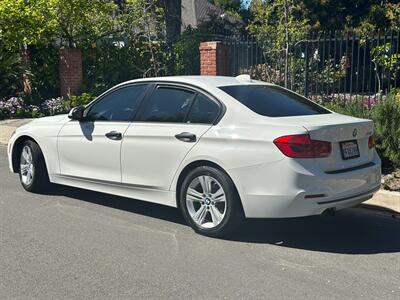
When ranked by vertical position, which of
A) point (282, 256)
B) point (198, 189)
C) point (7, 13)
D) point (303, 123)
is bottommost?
point (282, 256)

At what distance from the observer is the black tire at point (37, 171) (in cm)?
691

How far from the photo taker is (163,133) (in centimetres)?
550

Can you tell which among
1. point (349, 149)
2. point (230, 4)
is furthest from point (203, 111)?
point (230, 4)

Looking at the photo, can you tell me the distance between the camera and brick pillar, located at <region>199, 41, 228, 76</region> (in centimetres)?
1363

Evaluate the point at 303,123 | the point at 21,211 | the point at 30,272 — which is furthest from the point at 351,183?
the point at 21,211

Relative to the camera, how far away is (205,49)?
45.4 feet

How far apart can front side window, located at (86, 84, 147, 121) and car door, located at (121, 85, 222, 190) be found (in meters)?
0.20

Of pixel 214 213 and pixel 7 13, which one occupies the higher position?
pixel 7 13

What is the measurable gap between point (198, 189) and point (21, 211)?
227 cm

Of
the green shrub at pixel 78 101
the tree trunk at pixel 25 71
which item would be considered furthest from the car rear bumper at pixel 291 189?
the tree trunk at pixel 25 71

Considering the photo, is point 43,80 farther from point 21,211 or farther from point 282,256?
point 282,256

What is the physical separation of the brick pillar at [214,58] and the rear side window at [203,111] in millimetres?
8333

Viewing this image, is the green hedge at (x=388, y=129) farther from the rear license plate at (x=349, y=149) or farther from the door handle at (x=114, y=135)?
the door handle at (x=114, y=135)

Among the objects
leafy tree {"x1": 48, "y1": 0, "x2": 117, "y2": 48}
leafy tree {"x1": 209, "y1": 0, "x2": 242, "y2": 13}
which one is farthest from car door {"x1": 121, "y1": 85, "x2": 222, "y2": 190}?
leafy tree {"x1": 209, "y1": 0, "x2": 242, "y2": 13}
